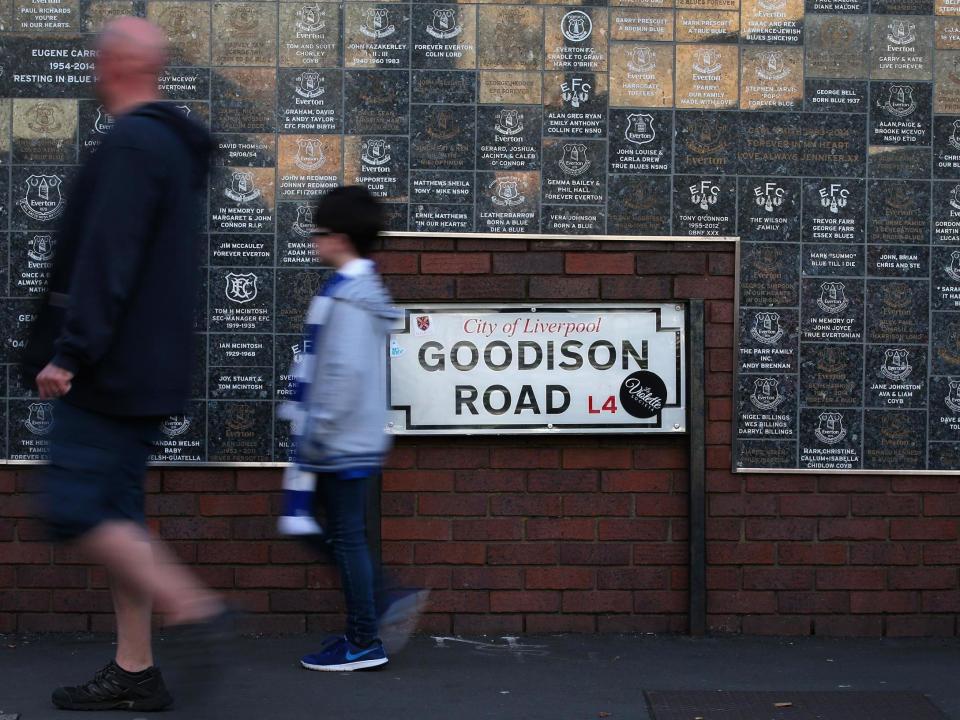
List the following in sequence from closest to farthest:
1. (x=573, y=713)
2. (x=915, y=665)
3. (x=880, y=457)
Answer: (x=573, y=713) < (x=915, y=665) < (x=880, y=457)

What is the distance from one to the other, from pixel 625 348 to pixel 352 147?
1.44m

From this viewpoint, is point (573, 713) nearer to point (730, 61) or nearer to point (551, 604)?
point (551, 604)

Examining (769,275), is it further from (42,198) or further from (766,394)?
(42,198)

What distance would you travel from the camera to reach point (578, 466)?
577 cm

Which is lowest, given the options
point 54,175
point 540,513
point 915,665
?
point 915,665

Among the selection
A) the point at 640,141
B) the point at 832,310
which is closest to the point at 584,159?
the point at 640,141

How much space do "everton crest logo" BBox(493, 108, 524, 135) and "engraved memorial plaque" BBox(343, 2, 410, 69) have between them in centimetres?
45

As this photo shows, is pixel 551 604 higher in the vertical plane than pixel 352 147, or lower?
lower

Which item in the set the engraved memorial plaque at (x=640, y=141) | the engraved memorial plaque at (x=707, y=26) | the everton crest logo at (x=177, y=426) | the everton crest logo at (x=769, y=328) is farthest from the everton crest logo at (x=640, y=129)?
the everton crest logo at (x=177, y=426)

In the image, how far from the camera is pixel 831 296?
5.73 meters

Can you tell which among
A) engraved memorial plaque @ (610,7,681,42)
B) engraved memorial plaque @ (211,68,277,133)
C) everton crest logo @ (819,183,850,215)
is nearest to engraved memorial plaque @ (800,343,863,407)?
everton crest logo @ (819,183,850,215)

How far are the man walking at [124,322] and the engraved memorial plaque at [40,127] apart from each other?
1.71 meters

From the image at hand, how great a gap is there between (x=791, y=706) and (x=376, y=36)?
315 centimetres

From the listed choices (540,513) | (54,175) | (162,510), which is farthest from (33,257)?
(540,513)
